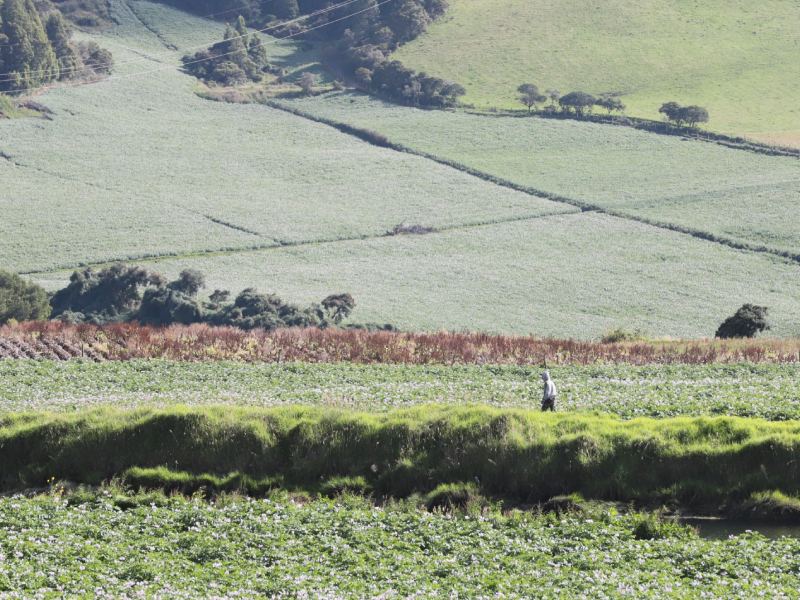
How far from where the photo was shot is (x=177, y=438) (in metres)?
27.0

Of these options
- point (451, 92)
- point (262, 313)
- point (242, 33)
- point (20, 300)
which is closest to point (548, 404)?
point (262, 313)

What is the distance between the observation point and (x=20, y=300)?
7300 centimetres

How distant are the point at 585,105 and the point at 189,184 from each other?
64.2 metres

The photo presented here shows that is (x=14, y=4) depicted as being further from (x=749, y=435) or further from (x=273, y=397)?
(x=749, y=435)

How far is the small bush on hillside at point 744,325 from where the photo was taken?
61.4m

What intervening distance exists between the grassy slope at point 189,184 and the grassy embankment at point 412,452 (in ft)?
222

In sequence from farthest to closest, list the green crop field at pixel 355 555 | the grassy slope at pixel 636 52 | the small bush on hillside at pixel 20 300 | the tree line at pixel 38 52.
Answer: the tree line at pixel 38 52
the grassy slope at pixel 636 52
the small bush on hillside at pixel 20 300
the green crop field at pixel 355 555

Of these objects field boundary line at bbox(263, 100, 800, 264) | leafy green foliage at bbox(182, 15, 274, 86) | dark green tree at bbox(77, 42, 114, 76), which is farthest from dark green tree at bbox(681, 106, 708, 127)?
dark green tree at bbox(77, 42, 114, 76)

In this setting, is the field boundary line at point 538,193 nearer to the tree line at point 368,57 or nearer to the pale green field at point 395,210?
the pale green field at point 395,210

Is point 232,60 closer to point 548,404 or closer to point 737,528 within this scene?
point 548,404

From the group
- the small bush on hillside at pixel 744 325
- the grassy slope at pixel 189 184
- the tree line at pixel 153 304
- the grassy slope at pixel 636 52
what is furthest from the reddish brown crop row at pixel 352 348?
the grassy slope at pixel 636 52

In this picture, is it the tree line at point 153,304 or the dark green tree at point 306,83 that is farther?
the dark green tree at point 306,83

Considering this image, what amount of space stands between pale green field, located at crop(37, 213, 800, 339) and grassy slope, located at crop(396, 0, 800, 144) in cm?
4955

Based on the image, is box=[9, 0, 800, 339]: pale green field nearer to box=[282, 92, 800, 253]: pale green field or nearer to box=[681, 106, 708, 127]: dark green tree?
box=[282, 92, 800, 253]: pale green field
